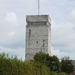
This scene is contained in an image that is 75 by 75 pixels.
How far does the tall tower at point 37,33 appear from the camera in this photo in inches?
5192

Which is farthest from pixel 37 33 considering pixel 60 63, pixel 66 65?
pixel 66 65

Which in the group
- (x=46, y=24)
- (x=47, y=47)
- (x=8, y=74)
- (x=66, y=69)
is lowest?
(x=8, y=74)

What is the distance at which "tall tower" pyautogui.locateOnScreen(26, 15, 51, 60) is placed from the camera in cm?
13188

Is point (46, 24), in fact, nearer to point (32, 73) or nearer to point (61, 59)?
point (61, 59)

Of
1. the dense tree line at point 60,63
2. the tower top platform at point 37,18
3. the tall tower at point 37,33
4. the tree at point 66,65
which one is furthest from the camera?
the tower top platform at point 37,18

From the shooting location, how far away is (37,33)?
446ft

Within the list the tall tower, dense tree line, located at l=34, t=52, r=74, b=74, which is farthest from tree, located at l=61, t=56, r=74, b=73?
the tall tower

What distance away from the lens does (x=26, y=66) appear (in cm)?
3650

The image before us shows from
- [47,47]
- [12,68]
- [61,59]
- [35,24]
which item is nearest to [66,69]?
[61,59]

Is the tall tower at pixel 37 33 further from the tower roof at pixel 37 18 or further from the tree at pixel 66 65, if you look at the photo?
the tree at pixel 66 65

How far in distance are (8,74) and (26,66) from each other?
693 cm

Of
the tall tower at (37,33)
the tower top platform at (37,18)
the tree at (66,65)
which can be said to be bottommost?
the tree at (66,65)

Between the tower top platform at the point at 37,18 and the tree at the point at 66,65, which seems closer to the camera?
the tree at the point at 66,65

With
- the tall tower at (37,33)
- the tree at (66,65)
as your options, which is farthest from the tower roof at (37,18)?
the tree at (66,65)
